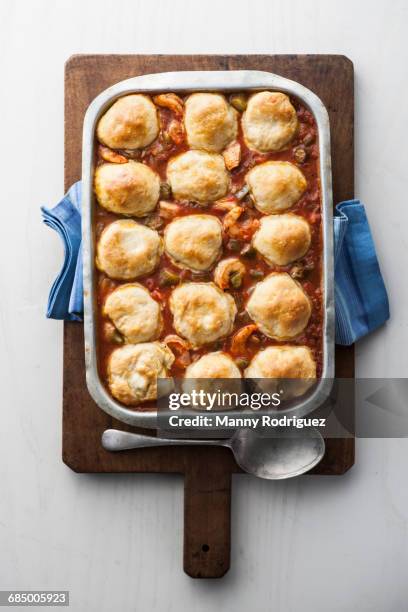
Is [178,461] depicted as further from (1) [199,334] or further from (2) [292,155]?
(2) [292,155]

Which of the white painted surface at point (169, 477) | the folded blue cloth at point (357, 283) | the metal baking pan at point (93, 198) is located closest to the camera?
the metal baking pan at point (93, 198)

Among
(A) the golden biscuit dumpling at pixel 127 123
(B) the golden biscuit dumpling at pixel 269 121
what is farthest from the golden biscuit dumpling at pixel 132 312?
(B) the golden biscuit dumpling at pixel 269 121

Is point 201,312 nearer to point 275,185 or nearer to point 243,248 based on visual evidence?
point 243,248

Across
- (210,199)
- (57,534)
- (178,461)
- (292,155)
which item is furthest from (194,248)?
(57,534)

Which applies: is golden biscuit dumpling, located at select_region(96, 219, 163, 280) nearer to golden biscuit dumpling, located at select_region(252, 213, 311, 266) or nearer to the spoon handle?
golden biscuit dumpling, located at select_region(252, 213, 311, 266)

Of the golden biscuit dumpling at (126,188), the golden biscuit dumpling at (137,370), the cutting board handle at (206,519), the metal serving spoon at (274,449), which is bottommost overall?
the cutting board handle at (206,519)

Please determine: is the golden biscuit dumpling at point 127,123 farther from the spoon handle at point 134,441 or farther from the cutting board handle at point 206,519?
the cutting board handle at point 206,519
